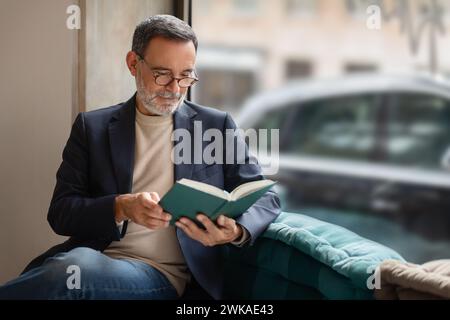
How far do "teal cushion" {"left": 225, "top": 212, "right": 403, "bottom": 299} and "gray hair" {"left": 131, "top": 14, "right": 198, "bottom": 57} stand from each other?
0.52 m

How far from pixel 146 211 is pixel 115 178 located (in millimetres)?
258

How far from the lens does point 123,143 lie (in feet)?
5.31

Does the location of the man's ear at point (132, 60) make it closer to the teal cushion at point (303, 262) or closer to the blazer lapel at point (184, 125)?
the blazer lapel at point (184, 125)

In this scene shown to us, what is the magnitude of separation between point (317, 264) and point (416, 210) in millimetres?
4573

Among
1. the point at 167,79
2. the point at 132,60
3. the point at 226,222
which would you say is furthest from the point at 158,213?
the point at 132,60

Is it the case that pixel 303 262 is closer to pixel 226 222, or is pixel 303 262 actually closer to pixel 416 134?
pixel 226 222

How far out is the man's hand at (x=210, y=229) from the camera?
1383mm

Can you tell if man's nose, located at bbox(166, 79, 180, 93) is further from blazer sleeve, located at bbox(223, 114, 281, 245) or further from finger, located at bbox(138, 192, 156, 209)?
finger, located at bbox(138, 192, 156, 209)

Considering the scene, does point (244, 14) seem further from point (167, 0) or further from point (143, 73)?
point (143, 73)

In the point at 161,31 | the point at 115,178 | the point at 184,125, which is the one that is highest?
the point at 161,31

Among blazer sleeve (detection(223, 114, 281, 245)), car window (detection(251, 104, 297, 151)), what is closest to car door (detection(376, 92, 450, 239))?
car window (detection(251, 104, 297, 151))

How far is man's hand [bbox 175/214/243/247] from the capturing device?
4.54 feet

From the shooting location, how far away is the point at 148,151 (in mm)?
1642

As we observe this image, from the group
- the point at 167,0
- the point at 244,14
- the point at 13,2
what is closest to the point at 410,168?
the point at 244,14
